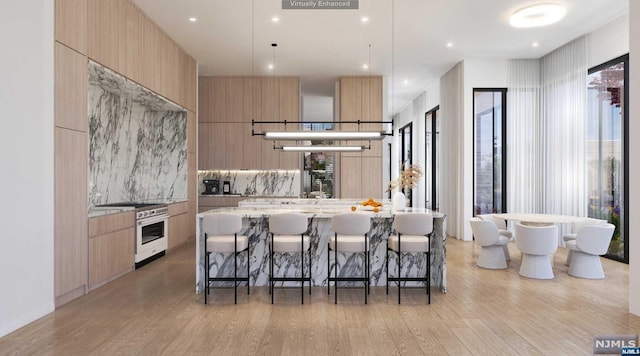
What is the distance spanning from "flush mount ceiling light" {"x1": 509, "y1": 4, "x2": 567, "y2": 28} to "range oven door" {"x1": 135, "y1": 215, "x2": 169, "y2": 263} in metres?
6.06

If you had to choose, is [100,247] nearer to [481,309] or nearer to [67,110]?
[67,110]

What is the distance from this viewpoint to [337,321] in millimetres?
3389

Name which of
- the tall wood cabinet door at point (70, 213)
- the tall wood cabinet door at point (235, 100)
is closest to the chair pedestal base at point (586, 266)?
the tall wood cabinet door at point (70, 213)

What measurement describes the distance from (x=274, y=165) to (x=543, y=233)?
18.0ft

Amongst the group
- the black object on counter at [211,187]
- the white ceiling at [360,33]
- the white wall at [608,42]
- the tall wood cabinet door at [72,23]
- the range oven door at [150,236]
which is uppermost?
the white ceiling at [360,33]

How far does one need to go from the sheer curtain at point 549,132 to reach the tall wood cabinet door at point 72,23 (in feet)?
23.7

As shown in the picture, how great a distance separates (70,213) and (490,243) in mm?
5186

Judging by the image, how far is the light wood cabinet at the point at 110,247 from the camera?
4.25 meters

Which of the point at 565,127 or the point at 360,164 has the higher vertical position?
the point at 565,127

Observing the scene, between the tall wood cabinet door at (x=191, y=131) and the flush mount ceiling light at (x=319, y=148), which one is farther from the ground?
the tall wood cabinet door at (x=191, y=131)

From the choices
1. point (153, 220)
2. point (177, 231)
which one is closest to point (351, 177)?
point (177, 231)

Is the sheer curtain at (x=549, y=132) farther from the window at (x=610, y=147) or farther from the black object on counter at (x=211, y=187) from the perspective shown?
the black object on counter at (x=211, y=187)

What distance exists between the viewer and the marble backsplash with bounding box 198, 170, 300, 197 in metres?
8.79

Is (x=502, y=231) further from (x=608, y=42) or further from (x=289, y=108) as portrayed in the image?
(x=289, y=108)
